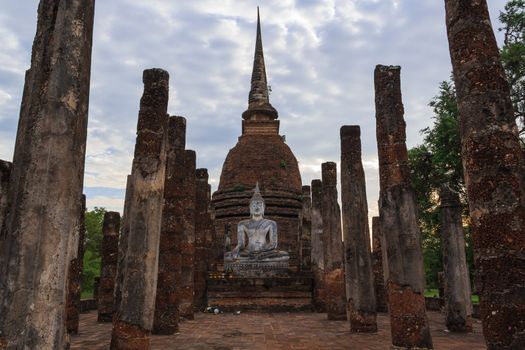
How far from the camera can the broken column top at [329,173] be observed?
504 inches

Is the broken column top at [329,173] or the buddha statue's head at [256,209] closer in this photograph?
the broken column top at [329,173]

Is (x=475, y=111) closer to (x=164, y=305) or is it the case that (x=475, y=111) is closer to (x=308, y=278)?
(x=164, y=305)

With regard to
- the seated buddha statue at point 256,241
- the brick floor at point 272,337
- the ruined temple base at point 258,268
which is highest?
the seated buddha statue at point 256,241

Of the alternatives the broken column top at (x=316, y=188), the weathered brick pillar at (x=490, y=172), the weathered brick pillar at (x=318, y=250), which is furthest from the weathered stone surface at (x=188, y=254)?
the weathered brick pillar at (x=490, y=172)

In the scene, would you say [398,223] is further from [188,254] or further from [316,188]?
[316,188]

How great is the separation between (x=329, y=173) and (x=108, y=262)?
21.7 ft

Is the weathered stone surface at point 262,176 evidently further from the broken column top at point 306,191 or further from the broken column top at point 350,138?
the broken column top at point 350,138

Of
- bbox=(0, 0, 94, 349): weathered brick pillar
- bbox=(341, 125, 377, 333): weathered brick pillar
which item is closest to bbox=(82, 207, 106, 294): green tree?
bbox=(341, 125, 377, 333): weathered brick pillar

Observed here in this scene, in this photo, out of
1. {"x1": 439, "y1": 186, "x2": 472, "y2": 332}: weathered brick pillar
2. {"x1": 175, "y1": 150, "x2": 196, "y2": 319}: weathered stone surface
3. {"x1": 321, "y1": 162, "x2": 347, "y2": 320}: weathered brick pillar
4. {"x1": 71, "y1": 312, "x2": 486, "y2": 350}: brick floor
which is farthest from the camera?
{"x1": 321, "y1": 162, "x2": 347, "y2": 320}: weathered brick pillar

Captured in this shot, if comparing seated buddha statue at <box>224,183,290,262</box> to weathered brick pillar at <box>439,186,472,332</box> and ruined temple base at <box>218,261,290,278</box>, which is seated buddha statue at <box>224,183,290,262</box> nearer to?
ruined temple base at <box>218,261,290,278</box>

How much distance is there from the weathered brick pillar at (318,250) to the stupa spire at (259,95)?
1581 cm

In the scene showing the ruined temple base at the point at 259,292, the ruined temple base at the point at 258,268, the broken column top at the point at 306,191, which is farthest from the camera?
the broken column top at the point at 306,191

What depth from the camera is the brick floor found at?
7262 mm

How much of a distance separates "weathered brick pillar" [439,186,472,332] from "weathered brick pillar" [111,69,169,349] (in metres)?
6.05
